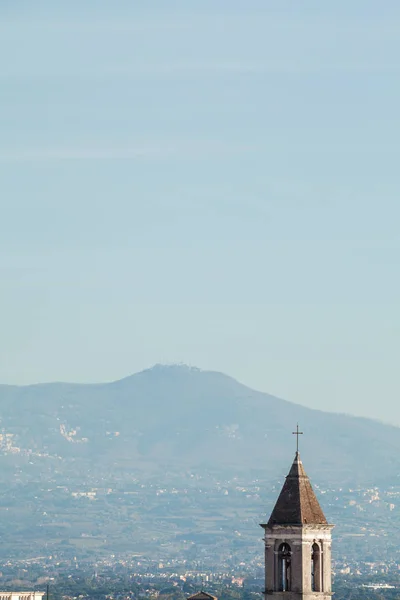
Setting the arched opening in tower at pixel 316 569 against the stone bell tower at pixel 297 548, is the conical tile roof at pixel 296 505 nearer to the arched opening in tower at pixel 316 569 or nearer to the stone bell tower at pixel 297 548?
the stone bell tower at pixel 297 548

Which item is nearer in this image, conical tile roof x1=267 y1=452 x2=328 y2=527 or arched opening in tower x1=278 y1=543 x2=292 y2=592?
arched opening in tower x1=278 y1=543 x2=292 y2=592

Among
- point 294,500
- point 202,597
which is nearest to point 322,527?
point 294,500

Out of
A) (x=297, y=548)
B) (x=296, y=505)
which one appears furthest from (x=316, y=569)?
(x=296, y=505)

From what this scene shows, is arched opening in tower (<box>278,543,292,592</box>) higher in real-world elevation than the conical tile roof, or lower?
lower

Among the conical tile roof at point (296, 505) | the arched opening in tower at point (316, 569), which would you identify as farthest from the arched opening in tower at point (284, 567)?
the conical tile roof at point (296, 505)

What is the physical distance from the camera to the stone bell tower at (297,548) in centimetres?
7306

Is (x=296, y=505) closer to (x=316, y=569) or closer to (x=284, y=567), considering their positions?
(x=284, y=567)

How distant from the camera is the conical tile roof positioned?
7356 cm

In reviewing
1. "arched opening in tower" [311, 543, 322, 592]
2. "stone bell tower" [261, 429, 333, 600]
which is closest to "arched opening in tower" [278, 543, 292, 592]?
"stone bell tower" [261, 429, 333, 600]

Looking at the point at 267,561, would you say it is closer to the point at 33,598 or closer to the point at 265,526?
the point at 265,526

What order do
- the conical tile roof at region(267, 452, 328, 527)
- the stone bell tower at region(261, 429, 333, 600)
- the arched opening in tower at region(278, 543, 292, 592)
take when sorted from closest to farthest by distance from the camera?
1. the stone bell tower at region(261, 429, 333, 600)
2. the arched opening in tower at region(278, 543, 292, 592)
3. the conical tile roof at region(267, 452, 328, 527)

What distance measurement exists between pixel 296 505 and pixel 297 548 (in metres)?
1.43

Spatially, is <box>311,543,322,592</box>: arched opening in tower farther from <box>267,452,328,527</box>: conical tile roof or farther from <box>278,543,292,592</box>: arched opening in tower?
<box>267,452,328,527</box>: conical tile roof

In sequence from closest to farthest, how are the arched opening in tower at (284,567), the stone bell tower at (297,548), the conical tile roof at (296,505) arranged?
1. the stone bell tower at (297,548)
2. the arched opening in tower at (284,567)
3. the conical tile roof at (296,505)
